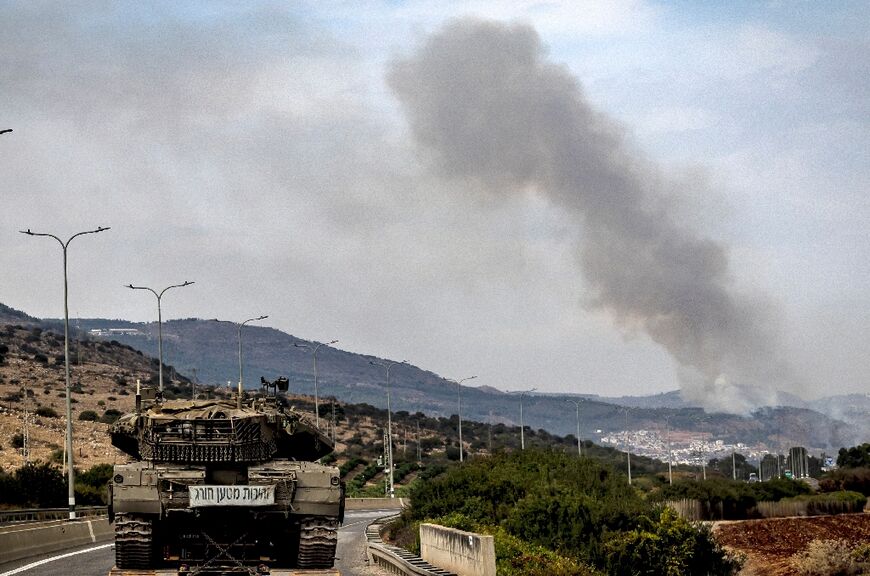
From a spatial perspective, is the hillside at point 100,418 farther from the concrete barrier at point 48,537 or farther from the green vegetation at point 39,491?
the concrete barrier at point 48,537

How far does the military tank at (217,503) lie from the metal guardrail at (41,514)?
27.0 metres

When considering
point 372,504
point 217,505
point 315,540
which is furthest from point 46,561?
point 372,504

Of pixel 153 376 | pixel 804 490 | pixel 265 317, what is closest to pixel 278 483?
pixel 265 317

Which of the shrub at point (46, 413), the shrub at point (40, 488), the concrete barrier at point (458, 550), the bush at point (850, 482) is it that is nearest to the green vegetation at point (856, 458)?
the bush at point (850, 482)

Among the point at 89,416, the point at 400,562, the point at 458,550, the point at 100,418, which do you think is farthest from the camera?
the point at 100,418

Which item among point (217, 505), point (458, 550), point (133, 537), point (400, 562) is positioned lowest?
point (400, 562)

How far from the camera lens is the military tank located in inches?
899

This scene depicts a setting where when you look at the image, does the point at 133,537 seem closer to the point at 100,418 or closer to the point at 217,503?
the point at 217,503

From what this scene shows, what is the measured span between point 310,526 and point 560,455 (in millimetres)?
21230

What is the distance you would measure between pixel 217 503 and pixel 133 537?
1.70 m

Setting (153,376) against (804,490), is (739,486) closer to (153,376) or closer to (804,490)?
(804,490)

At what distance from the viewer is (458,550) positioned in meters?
26.1

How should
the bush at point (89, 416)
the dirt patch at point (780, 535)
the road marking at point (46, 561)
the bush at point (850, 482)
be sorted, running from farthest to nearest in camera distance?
the bush at point (89, 416) < the bush at point (850, 482) < the dirt patch at point (780, 535) < the road marking at point (46, 561)

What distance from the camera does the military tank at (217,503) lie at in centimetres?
2283
